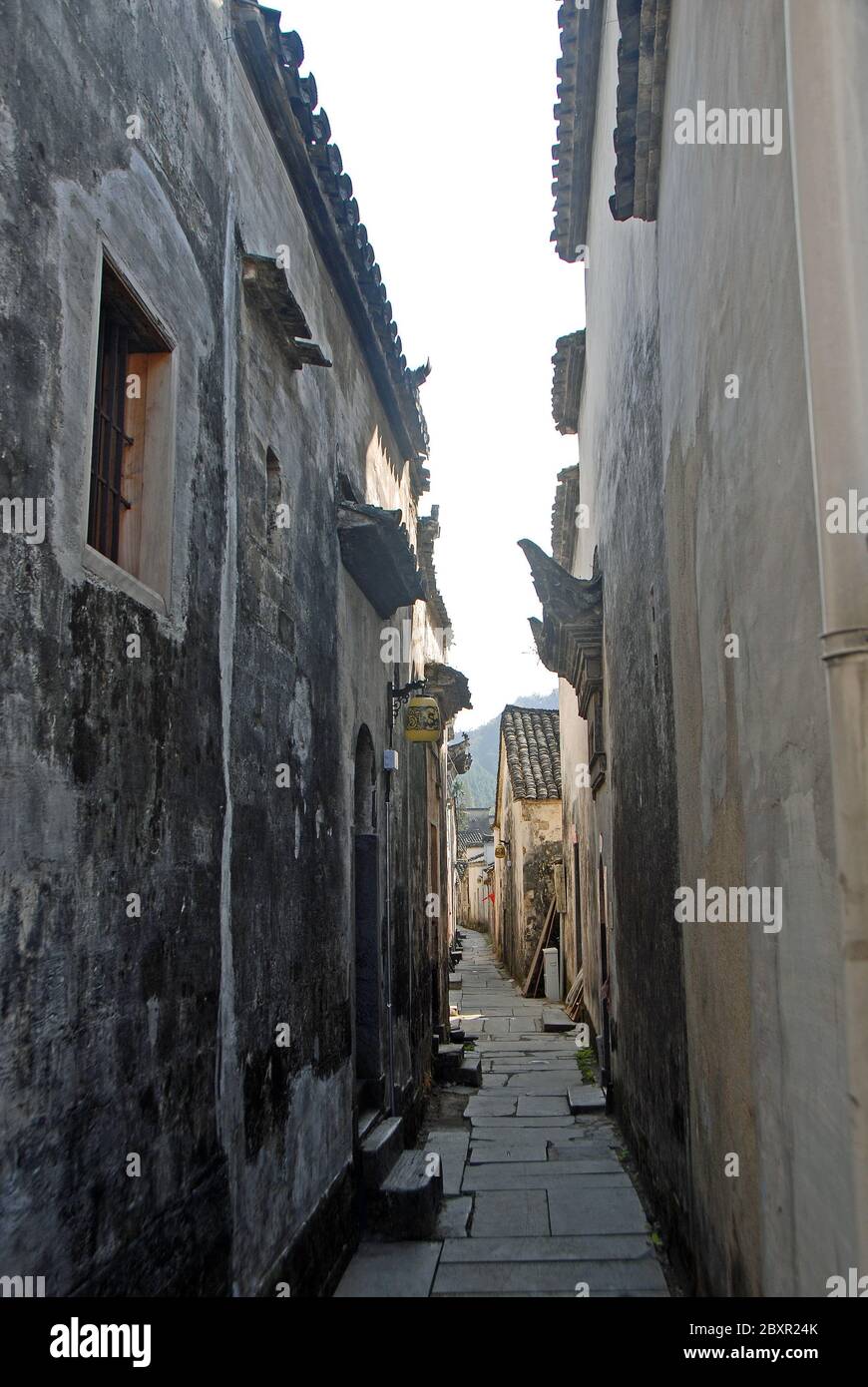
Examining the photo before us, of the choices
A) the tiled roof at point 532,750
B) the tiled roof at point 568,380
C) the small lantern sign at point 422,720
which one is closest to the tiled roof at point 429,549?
the tiled roof at point 568,380

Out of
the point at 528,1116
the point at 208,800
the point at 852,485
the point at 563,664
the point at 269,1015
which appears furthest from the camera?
the point at 563,664

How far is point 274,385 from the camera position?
568 cm

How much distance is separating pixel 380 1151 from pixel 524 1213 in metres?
1.09

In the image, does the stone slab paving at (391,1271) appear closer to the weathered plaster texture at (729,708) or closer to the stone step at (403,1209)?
the stone step at (403,1209)

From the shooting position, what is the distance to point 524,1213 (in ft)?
24.0

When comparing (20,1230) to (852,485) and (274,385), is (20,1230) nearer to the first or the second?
(852,485)

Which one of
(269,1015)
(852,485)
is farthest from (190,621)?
(852,485)

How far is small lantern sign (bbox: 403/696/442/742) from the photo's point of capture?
9.30 m

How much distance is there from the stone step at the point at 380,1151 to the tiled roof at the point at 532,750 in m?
15.8

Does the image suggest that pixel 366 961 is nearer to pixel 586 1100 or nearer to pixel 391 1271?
pixel 391 1271

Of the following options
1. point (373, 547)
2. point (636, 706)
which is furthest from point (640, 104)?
point (636, 706)

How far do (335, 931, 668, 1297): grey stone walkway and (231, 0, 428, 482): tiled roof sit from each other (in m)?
6.34

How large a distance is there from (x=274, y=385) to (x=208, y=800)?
96.0 inches

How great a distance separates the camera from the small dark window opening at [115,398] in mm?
3652
